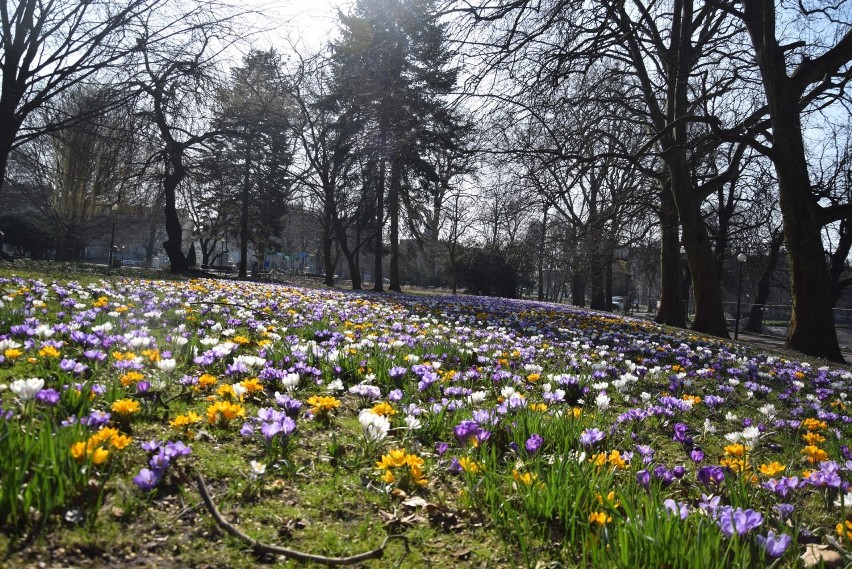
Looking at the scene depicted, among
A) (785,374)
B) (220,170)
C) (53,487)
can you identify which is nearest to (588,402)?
(53,487)

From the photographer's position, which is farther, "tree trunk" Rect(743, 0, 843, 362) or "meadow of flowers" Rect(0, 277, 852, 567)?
"tree trunk" Rect(743, 0, 843, 362)

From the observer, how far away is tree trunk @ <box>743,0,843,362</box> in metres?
10.7

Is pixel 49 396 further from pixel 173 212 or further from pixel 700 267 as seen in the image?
pixel 173 212

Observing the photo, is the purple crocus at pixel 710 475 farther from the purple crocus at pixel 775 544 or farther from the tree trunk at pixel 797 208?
the tree trunk at pixel 797 208

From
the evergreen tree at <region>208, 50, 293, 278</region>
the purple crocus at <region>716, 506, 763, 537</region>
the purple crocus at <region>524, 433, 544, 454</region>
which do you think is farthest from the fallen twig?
the evergreen tree at <region>208, 50, 293, 278</region>

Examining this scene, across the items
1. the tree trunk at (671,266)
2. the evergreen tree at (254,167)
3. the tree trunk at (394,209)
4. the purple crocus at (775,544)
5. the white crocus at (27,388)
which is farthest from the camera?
the tree trunk at (394,209)

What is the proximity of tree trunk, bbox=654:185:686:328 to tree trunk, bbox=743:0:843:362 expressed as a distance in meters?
5.90

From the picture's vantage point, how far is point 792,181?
10805 mm

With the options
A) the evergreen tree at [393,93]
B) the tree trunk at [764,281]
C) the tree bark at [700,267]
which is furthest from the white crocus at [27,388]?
the tree trunk at [764,281]

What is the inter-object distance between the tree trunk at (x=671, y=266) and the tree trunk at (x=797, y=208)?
590 cm

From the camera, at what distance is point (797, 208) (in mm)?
10805

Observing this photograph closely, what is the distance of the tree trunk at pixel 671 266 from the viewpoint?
17.0 m

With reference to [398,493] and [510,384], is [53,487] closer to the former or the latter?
[398,493]

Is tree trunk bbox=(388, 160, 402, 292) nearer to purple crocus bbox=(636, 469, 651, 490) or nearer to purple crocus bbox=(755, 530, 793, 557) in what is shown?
purple crocus bbox=(636, 469, 651, 490)
